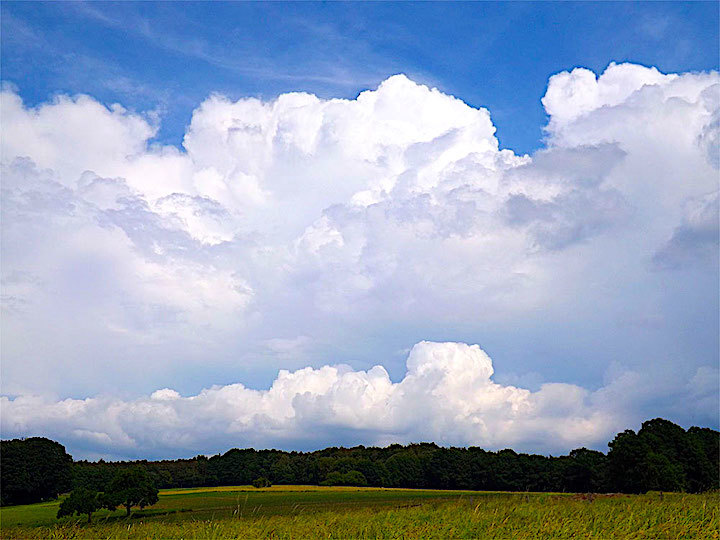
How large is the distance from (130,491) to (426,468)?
64.7 m

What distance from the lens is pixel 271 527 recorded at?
53.8 ft

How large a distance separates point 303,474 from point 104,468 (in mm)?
39501

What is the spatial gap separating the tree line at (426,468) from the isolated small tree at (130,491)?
1358cm

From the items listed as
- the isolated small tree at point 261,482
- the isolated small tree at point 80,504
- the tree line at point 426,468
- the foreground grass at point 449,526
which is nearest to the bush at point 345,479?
the tree line at point 426,468

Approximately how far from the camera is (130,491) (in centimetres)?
7688

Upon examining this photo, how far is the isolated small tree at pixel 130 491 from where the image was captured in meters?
76.3

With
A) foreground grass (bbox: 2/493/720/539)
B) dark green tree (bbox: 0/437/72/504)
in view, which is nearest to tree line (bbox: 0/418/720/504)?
dark green tree (bbox: 0/437/72/504)

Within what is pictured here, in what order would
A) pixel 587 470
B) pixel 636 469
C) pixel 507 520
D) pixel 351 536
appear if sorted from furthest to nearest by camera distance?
1. pixel 587 470
2. pixel 636 469
3. pixel 507 520
4. pixel 351 536

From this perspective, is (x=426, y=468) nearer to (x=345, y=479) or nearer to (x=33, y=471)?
(x=345, y=479)

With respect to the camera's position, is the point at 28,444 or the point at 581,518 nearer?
the point at 581,518

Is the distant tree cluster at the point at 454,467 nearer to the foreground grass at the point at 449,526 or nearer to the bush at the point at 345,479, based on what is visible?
the bush at the point at 345,479

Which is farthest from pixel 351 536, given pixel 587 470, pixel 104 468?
pixel 104 468

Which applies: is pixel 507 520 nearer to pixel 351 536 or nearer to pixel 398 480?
pixel 351 536

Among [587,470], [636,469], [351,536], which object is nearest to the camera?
[351,536]
